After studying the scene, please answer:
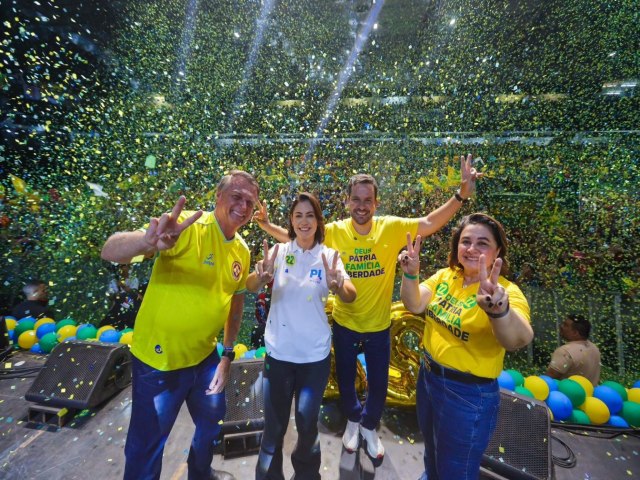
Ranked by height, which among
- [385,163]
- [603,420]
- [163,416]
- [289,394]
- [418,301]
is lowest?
[603,420]

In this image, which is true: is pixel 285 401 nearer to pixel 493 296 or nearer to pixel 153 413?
pixel 153 413

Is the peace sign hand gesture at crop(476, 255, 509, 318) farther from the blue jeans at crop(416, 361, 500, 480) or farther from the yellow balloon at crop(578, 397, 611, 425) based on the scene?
the yellow balloon at crop(578, 397, 611, 425)

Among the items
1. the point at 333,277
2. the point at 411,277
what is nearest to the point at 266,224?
the point at 333,277

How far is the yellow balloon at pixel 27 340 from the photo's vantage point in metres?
3.61

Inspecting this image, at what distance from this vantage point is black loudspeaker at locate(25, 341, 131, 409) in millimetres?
2424

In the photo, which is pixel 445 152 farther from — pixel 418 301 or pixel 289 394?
pixel 289 394

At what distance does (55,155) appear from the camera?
512cm

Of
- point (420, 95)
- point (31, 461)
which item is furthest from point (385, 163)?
point (31, 461)

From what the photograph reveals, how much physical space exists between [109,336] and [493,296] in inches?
174

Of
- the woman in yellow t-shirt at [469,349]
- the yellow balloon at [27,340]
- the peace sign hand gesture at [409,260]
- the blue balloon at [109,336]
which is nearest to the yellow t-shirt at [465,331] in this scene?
the woman in yellow t-shirt at [469,349]

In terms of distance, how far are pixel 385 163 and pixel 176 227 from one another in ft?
16.3

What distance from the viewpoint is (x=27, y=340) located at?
11.8ft

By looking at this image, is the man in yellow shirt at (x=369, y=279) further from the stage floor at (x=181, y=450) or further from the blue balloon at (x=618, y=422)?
the blue balloon at (x=618, y=422)

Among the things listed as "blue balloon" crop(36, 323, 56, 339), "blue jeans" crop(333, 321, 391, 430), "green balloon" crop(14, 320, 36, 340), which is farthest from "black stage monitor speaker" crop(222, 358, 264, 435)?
"green balloon" crop(14, 320, 36, 340)
